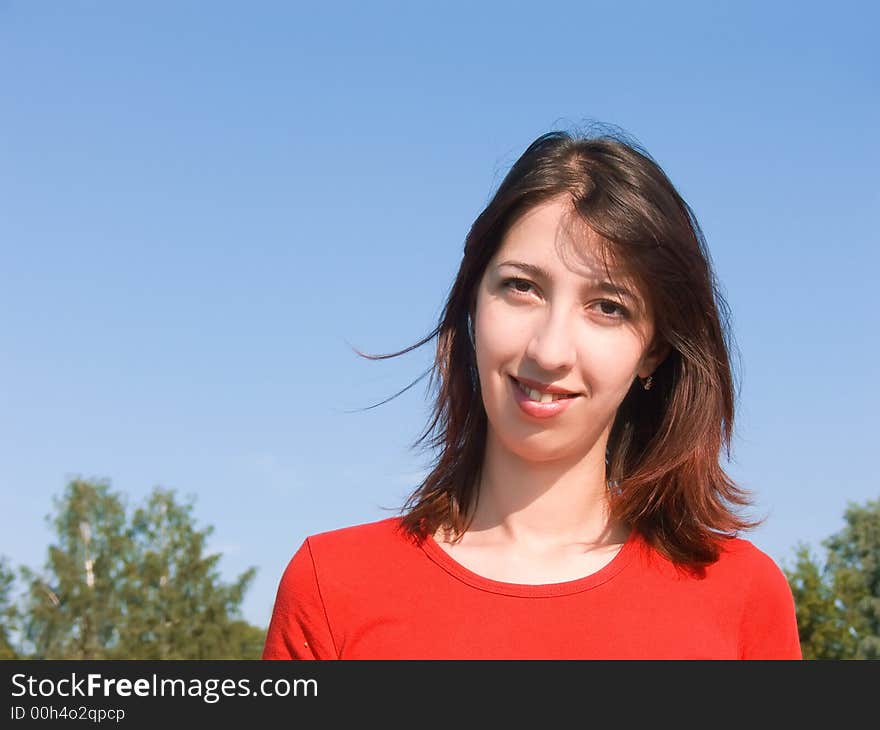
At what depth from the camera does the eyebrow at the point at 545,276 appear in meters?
3.48

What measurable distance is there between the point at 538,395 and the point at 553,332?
225mm

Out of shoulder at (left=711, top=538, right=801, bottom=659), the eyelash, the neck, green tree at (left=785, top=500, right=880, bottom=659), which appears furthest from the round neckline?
green tree at (left=785, top=500, right=880, bottom=659)

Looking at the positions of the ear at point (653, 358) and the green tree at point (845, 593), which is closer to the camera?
the ear at point (653, 358)

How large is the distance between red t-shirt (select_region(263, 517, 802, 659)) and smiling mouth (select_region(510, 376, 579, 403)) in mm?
541

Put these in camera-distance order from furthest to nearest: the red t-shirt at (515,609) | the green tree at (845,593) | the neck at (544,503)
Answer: the green tree at (845,593), the neck at (544,503), the red t-shirt at (515,609)

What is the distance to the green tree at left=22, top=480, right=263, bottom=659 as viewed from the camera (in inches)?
1955

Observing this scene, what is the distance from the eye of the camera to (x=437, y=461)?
13.1 ft

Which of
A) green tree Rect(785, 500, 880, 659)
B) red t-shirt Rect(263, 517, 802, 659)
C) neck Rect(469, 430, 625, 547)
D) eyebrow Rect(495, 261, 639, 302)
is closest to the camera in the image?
red t-shirt Rect(263, 517, 802, 659)

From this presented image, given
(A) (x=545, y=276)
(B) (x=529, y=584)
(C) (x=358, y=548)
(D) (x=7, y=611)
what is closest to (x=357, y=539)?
(C) (x=358, y=548)

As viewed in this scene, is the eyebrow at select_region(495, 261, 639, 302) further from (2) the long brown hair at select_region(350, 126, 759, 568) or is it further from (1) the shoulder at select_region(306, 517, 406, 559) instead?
(1) the shoulder at select_region(306, 517, 406, 559)

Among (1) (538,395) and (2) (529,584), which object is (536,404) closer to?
(1) (538,395)

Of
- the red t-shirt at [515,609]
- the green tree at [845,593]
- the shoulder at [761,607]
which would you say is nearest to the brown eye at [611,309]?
the red t-shirt at [515,609]

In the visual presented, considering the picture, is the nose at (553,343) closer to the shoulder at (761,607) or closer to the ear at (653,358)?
the ear at (653,358)

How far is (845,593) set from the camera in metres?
49.1
